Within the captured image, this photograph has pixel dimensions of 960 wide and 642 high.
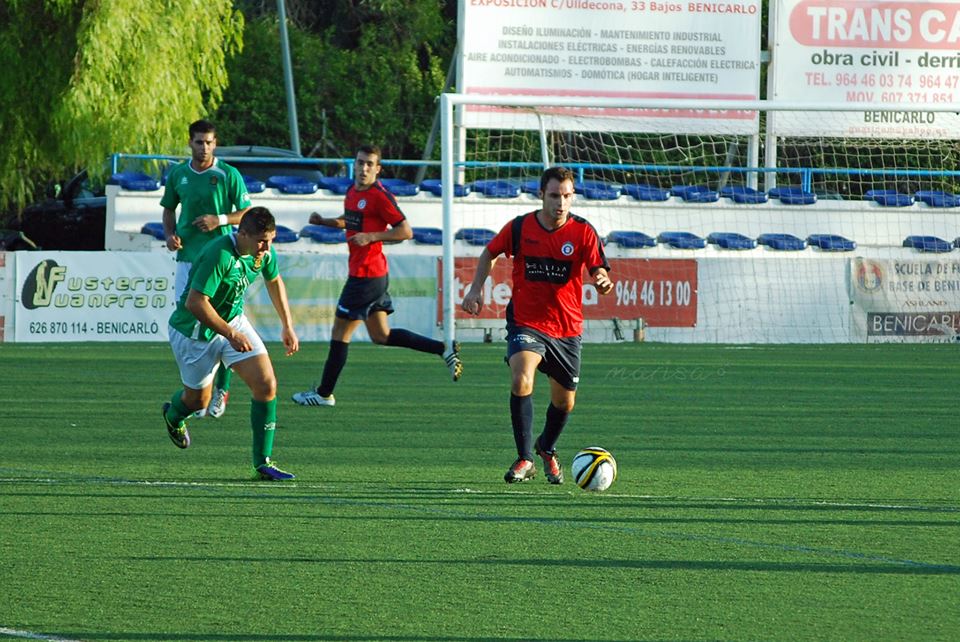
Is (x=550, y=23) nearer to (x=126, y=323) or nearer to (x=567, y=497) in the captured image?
(x=126, y=323)

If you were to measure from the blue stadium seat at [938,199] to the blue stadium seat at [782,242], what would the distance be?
292cm

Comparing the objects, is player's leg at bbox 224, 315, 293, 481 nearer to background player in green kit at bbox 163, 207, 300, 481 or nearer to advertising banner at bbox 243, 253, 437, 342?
background player in green kit at bbox 163, 207, 300, 481

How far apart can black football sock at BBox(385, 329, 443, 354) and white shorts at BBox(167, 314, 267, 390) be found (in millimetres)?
4636

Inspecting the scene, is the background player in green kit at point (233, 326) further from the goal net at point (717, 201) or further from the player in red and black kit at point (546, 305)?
the goal net at point (717, 201)

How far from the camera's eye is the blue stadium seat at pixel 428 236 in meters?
23.1

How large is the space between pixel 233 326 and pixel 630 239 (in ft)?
48.3

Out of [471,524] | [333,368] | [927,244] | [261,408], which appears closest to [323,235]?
[927,244]

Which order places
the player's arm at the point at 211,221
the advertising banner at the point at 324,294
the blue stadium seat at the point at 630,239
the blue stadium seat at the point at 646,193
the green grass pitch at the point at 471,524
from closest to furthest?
the green grass pitch at the point at 471,524
the player's arm at the point at 211,221
the advertising banner at the point at 324,294
the blue stadium seat at the point at 630,239
the blue stadium seat at the point at 646,193

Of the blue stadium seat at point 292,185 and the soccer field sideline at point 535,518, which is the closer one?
the soccer field sideline at point 535,518

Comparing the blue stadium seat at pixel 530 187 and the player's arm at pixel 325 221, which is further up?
the blue stadium seat at pixel 530 187

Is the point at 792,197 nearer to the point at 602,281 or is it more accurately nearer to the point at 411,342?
the point at 411,342

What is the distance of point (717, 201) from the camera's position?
2555 cm

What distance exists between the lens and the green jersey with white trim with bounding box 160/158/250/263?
11.4 meters

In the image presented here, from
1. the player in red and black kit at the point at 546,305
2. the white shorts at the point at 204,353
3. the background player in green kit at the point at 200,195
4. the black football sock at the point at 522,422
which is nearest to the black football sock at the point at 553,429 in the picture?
the player in red and black kit at the point at 546,305
